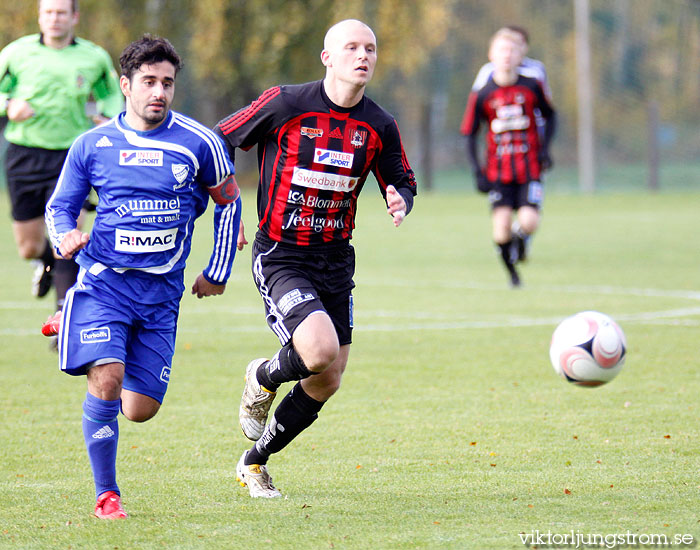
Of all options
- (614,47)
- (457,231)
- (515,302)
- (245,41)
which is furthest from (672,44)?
(515,302)

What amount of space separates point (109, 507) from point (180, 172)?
4.85ft

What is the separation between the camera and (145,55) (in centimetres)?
491

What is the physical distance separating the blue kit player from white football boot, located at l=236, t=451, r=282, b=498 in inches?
20.2

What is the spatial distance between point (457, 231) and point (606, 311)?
914cm

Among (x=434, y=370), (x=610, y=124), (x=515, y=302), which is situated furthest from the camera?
(x=610, y=124)

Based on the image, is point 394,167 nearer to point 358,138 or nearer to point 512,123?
point 358,138

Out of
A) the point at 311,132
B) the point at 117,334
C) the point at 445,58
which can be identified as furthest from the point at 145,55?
the point at 445,58

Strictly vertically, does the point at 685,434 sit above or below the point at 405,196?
below

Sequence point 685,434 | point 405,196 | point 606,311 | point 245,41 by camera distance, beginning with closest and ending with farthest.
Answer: point 405,196, point 685,434, point 606,311, point 245,41

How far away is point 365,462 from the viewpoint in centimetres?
562

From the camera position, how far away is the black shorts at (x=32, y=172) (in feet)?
29.9

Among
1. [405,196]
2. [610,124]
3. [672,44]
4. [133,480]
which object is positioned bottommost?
[133,480]

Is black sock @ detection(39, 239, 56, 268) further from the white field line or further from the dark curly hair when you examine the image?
the dark curly hair

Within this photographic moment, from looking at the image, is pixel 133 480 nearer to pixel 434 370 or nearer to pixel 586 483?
pixel 586 483
